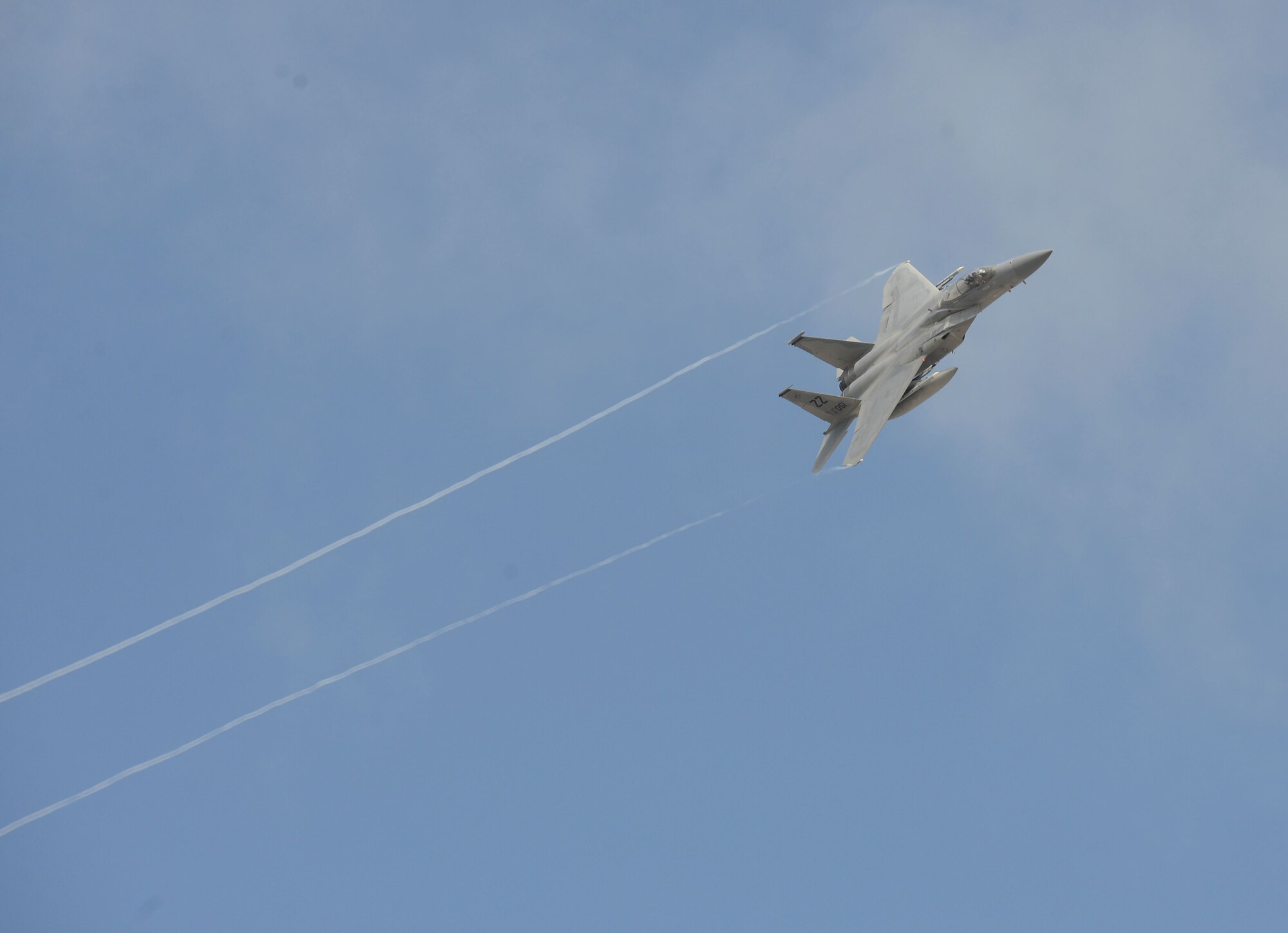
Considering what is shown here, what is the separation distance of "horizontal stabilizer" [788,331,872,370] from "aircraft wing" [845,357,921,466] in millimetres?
2736

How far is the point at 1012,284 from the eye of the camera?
163 ft

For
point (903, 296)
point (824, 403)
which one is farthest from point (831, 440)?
point (903, 296)

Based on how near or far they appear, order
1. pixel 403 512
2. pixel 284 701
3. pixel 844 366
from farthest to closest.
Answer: pixel 844 366, pixel 403 512, pixel 284 701

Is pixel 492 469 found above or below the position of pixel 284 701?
above

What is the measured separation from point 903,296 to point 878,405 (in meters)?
7.52

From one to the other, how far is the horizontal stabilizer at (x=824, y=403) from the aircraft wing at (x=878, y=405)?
3.73 feet

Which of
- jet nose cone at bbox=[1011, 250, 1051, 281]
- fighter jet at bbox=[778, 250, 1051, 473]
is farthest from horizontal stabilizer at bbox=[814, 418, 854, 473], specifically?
jet nose cone at bbox=[1011, 250, 1051, 281]

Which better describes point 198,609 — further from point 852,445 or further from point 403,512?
point 852,445

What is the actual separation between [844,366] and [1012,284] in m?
8.61

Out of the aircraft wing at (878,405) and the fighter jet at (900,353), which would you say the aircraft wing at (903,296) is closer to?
the fighter jet at (900,353)

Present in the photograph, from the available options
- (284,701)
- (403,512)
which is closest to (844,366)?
(403,512)

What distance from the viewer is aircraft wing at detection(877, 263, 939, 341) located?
5371 cm

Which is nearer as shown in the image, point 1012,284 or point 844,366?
point 1012,284

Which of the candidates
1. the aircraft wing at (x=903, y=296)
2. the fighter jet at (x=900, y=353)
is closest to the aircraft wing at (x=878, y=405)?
the fighter jet at (x=900, y=353)
